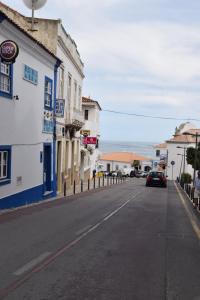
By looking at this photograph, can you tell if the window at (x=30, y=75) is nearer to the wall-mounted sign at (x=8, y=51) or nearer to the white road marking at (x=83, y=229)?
the wall-mounted sign at (x=8, y=51)

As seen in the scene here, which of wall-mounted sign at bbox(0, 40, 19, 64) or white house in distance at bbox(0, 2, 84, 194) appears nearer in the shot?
wall-mounted sign at bbox(0, 40, 19, 64)

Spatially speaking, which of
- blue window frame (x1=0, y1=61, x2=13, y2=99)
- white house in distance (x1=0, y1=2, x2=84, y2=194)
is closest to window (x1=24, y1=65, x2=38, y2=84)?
blue window frame (x1=0, y1=61, x2=13, y2=99)

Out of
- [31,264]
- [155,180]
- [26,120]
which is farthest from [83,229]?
[155,180]

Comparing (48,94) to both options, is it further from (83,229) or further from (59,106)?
(83,229)

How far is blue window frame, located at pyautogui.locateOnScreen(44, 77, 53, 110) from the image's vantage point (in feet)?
79.2

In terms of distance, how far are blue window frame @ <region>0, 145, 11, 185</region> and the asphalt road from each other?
8.39 feet

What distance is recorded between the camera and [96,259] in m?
8.80

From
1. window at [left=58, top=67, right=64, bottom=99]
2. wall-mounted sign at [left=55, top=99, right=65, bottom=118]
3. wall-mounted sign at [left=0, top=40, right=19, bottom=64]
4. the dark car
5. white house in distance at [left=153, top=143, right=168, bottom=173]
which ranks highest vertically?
window at [left=58, top=67, right=64, bottom=99]

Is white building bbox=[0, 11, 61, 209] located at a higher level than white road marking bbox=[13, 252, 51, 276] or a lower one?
higher

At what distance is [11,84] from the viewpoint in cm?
1781

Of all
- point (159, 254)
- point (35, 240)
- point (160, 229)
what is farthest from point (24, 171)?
point (159, 254)

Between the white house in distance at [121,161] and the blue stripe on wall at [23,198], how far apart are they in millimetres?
103658

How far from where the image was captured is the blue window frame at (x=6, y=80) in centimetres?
1700

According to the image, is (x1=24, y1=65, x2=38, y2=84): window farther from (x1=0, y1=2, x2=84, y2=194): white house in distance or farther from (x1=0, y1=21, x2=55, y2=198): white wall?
(x1=0, y1=2, x2=84, y2=194): white house in distance
